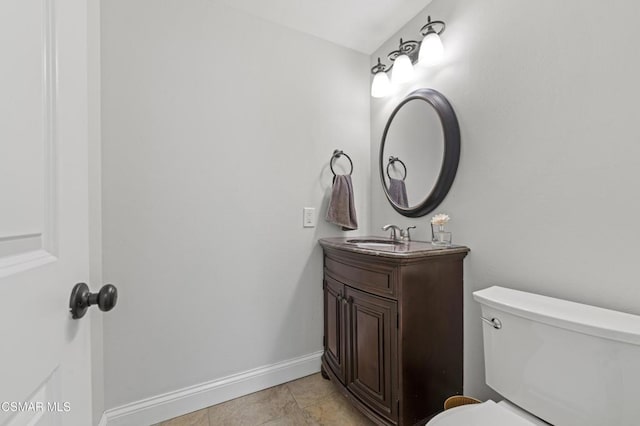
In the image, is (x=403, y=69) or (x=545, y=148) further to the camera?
(x=403, y=69)

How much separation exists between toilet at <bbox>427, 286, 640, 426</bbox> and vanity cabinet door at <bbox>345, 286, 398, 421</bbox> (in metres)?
0.31

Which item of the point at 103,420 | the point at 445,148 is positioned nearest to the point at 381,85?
the point at 445,148

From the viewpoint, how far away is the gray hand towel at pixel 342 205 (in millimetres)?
1749

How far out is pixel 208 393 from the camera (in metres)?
1.45

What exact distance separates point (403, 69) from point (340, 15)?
0.54 m

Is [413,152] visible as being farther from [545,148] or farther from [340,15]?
[340,15]

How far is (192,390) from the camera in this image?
4.64 feet

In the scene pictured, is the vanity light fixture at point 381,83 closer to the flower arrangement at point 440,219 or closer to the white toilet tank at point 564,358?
the flower arrangement at point 440,219

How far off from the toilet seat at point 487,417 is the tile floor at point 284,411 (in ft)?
2.05

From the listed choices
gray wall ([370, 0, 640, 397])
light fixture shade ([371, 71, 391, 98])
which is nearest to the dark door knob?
gray wall ([370, 0, 640, 397])

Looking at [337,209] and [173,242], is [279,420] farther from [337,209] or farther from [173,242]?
[337,209]

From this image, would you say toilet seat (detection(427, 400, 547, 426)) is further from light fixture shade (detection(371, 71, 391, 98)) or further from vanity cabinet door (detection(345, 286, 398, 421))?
light fixture shade (detection(371, 71, 391, 98))

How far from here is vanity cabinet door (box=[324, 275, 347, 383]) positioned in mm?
1469

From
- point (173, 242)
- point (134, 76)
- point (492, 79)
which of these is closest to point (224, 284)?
point (173, 242)
